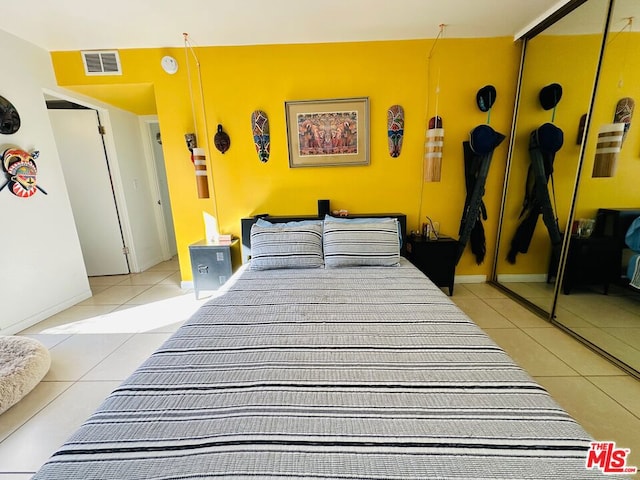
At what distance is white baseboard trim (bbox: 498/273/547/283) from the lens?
2543mm

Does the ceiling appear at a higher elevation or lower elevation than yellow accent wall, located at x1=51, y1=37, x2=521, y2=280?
higher

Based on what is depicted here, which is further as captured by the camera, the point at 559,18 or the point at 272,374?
the point at 559,18

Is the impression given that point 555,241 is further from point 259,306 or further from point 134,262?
point 134,262

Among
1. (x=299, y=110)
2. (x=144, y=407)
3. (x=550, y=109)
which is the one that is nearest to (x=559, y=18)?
(x=550, y=109)

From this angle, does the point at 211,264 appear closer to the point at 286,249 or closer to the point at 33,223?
the point at 286,249

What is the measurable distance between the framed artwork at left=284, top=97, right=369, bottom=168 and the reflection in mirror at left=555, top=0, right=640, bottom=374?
1699 mm

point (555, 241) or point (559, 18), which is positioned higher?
point (559, 18)

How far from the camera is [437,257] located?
263 centimetres

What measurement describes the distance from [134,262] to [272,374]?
3553 mm

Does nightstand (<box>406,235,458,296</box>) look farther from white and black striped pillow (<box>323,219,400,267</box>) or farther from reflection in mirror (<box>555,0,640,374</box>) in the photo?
reflection in mirror (<box>555,0,640,374</box>)

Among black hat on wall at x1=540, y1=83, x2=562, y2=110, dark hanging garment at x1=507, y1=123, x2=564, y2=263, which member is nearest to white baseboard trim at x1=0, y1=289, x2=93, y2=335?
dark hanging garment at x1=507, y1=123, x2=564, y2=263

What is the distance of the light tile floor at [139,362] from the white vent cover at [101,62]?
2297 mm

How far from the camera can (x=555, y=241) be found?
2.27 meters

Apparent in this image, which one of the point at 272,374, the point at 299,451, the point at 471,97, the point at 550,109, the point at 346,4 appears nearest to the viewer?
the point at 299,451
